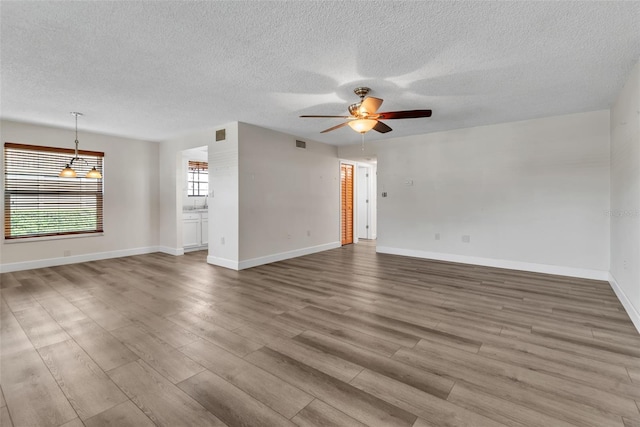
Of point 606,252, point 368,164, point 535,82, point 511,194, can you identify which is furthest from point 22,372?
point 368,164

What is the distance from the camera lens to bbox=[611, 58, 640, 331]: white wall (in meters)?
Result: 2.90

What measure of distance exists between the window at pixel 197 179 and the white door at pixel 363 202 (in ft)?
14.1

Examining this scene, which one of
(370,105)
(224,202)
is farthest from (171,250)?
(370,105)

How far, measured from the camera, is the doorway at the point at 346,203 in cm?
778

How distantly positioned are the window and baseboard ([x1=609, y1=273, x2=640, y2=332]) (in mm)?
7610

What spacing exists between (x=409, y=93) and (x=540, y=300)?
9.58ft

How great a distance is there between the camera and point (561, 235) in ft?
15.4

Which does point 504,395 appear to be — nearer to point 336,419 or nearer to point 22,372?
point 336,419

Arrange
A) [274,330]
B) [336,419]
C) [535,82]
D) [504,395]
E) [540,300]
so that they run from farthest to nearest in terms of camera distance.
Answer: [540,300]
[535,82]
[274,330]
[504,395]
[336,419]

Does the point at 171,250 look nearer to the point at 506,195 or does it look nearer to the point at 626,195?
the point at 506,195

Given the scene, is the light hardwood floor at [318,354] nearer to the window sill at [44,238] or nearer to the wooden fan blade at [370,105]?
the window sill at [44,238]

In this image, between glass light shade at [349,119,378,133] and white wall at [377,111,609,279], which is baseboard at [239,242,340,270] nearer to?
white wall at [377,111,609,279]

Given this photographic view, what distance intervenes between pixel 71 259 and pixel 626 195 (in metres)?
8.54

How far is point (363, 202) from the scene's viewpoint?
9.12 metres
